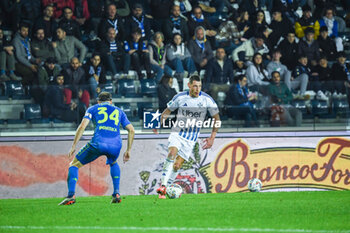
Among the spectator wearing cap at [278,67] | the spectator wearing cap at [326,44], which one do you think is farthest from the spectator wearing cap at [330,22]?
the spectator wearing cap at [278,67]

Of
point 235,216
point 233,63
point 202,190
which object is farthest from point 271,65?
point 235,216

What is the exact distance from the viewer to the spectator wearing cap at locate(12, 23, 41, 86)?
45.2ft

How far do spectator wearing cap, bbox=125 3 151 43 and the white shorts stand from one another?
18.4 feet

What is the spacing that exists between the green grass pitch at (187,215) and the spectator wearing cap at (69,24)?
612 cm

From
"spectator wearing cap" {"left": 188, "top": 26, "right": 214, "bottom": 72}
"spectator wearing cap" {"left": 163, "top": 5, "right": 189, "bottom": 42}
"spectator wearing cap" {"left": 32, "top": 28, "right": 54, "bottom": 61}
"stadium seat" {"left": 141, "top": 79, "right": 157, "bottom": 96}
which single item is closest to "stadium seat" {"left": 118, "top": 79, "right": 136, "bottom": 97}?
"stadium seat" {"left": 141, "top": 79, "right": 157, "bottom": 96}

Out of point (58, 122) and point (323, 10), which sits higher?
point (323, 10)

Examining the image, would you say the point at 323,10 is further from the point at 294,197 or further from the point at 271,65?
the point at 294,197

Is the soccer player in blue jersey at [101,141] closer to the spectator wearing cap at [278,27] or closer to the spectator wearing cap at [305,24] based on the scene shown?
the spectator wearing cap at [278,27]

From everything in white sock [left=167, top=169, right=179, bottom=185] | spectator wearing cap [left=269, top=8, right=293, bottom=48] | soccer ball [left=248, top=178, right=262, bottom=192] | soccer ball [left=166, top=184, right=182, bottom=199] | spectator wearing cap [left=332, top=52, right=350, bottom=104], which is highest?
spectator wearing cap [left=269, top=8, right=293, bottom=48]

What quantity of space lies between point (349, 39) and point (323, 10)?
109 cm

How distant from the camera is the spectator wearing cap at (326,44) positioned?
1691cm

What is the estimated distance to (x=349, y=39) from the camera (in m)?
18.0

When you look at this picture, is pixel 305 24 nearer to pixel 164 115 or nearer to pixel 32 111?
pixel 164 115

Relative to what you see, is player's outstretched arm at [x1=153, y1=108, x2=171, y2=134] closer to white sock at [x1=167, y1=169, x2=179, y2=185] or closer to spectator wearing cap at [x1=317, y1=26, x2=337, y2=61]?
white sock at [x1=167, y1=169, x2=179, y2=185]
